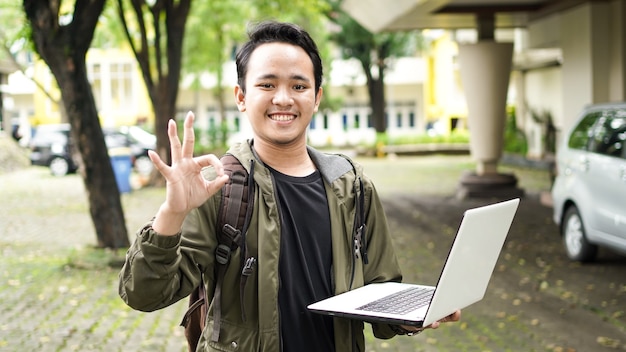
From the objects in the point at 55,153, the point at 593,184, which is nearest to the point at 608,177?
the point at 593,184

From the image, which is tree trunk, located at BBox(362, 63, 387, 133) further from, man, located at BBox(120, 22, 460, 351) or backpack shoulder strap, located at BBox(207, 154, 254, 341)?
backpack shoulder strap, located at BBox(207, 154, 254, 341)

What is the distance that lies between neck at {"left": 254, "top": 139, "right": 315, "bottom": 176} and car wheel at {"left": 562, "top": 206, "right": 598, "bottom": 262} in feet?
29.6

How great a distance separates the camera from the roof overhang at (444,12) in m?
19.8

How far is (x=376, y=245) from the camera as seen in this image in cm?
325

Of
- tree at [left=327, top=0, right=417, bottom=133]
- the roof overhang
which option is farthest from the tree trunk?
the roof overhang

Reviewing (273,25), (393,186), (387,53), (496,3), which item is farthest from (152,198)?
(387,53)

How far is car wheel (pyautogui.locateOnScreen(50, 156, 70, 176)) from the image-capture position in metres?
32.4

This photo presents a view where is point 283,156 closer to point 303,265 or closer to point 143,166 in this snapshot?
point 303,265

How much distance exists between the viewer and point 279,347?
2916 millimetres

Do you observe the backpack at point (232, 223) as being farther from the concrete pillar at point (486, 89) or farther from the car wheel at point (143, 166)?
the car wheel at point (143, 166)

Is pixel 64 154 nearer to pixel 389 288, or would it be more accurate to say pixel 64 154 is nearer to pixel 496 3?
pixel 496 3

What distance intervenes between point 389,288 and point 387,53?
136ft

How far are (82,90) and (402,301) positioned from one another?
1014cm

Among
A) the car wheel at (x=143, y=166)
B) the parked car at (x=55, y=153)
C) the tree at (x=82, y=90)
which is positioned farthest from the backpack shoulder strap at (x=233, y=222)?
the parked car at (x=55, y=153)
